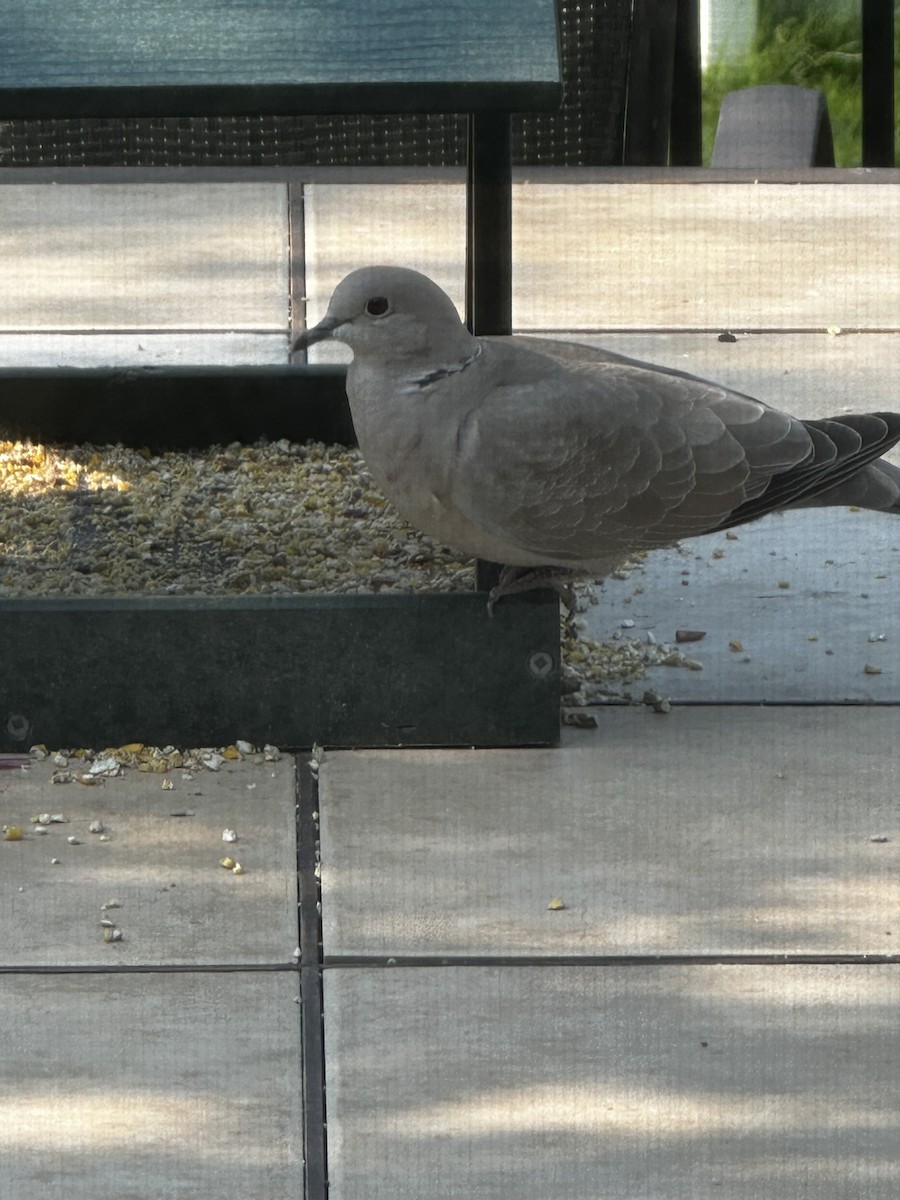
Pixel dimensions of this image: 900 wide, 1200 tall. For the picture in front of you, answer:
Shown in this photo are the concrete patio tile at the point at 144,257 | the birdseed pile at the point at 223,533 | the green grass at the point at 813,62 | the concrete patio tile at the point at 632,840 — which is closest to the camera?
the concrete patio tile at the point at 632,840

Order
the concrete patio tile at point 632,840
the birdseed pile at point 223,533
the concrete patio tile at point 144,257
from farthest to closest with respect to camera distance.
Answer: the concrete patio tile at point 144,257 < the birdseed pile at point 223,533 < the concrete patio tile at point 632,840

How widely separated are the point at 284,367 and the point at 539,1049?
255 centimetres

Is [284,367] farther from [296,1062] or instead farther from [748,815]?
[296,1062]

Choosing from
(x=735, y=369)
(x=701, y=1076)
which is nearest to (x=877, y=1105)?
(x=701, y=1076)

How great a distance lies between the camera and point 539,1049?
2916 mm

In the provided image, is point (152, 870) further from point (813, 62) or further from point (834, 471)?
point (813, 62)

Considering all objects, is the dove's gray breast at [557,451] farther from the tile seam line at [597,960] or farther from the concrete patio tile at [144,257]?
the concrete patio tile at [144,257]

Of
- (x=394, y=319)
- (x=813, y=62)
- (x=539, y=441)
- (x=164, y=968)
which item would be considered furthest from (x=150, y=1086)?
(x=813, y=62)

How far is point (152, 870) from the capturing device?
3.38 metres

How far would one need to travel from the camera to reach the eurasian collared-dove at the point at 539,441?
3.53m

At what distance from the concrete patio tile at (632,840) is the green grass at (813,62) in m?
4.64

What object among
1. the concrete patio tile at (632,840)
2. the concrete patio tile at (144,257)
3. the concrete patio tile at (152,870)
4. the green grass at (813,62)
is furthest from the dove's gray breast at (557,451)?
the green grass at (813,62)

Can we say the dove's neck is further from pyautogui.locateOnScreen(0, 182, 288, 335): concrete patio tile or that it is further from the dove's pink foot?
pyautogui.locateOnScreen(0, 182, 288, 335): concrete patio tile

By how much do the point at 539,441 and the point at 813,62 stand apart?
16.8ft
